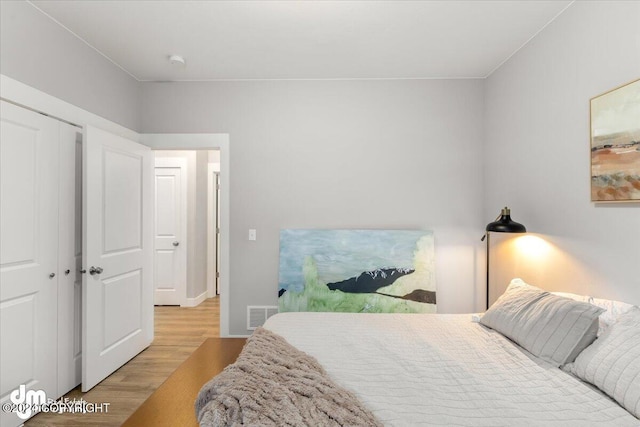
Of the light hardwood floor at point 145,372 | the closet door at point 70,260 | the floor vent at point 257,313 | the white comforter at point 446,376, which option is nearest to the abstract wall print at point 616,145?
the white comforter at point 446,376

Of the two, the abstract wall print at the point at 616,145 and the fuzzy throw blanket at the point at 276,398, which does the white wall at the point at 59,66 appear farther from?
the abstract wall print at the point at 616,145

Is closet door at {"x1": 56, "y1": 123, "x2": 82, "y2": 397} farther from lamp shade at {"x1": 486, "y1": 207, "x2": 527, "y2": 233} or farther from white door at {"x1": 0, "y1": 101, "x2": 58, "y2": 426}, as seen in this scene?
lamp shade at {"x1": 486, "y1": 207, "x2": 527, "y2": 233}

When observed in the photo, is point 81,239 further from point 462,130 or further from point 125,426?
point 462,130

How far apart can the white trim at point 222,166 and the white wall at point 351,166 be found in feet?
0.21

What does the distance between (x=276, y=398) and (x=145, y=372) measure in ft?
7.26

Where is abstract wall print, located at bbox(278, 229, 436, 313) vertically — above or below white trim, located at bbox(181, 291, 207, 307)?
above

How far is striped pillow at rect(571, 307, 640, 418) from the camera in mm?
1184

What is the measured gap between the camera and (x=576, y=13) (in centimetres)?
201

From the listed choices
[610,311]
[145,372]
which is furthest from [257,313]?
[610,311]

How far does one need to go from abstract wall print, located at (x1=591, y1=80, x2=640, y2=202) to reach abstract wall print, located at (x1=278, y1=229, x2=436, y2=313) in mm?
1471

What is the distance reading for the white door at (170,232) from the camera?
4.86 metres

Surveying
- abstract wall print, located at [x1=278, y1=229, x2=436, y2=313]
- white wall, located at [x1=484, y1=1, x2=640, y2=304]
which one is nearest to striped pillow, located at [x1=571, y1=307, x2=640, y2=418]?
white wall, located at [x1=484, y1=1, x2=640, y2=304]

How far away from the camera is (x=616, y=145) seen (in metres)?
1.73

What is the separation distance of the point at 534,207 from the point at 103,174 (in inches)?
131
